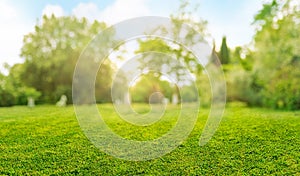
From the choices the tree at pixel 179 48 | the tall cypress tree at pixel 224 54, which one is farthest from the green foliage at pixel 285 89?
the tall cypress tree at pixel 224 54

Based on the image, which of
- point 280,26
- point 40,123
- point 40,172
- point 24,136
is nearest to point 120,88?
point 40,123

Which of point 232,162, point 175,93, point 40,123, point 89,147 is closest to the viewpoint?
point 232,162

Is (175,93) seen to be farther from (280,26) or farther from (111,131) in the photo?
(111,131)

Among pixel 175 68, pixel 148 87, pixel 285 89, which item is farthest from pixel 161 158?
pixel 148 87

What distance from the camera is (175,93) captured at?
14.6 metres

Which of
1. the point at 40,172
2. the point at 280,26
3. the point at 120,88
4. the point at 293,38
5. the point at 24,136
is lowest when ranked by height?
the point at 40,172

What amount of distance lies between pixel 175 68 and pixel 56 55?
9.28m

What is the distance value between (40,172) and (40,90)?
1331cm

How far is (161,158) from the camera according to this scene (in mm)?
4930

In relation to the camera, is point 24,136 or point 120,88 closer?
point 24,136

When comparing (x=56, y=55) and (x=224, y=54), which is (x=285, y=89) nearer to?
(x=224, y=54)

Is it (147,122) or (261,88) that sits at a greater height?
(261,88)

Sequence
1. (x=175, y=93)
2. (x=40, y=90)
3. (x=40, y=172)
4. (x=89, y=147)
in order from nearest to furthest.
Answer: (x=40, y=172)
(x=89, y=147)
(x=175, y=93)
(x=40, y=90)

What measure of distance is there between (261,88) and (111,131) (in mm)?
8582
